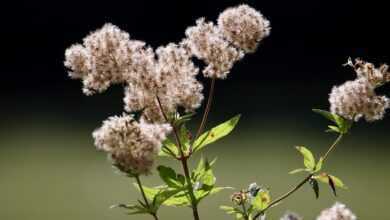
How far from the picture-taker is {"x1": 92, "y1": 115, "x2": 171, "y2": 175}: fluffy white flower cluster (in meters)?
0.61

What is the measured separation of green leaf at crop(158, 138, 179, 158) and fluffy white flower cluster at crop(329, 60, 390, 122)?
19cm

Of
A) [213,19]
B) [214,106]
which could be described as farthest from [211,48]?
[213,19]

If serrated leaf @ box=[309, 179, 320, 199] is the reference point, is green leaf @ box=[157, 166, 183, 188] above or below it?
above

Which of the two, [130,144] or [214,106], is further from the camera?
[214,106]

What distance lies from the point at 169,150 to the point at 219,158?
113 centimetres

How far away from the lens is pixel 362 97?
28.7 inches

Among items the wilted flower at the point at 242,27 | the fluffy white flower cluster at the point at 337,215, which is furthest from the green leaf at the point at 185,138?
the fluffy white flower cluster at the point at 337,215

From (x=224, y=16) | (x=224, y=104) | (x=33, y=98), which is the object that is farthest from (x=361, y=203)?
(x=33, y=98)

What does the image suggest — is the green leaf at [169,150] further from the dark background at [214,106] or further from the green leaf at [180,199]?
the dark background at [214,106]

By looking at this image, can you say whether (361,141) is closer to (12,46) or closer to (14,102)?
(14,102)

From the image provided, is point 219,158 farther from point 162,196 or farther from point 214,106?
point 162,196

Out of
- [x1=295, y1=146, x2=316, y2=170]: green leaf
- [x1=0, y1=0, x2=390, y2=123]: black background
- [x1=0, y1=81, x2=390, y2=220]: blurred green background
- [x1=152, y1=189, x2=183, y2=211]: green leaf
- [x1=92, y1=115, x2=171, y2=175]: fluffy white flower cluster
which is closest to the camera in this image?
[x1=92, y1=115, x2=171, y2=175]: fluffy white flower cluster

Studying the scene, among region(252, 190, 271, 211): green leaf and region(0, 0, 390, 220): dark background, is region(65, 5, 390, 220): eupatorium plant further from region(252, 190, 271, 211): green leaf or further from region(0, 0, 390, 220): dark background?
region(0, 0, 390, 220): dark background

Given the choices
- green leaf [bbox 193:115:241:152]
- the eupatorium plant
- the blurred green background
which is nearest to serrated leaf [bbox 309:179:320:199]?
the eupatorium plant
